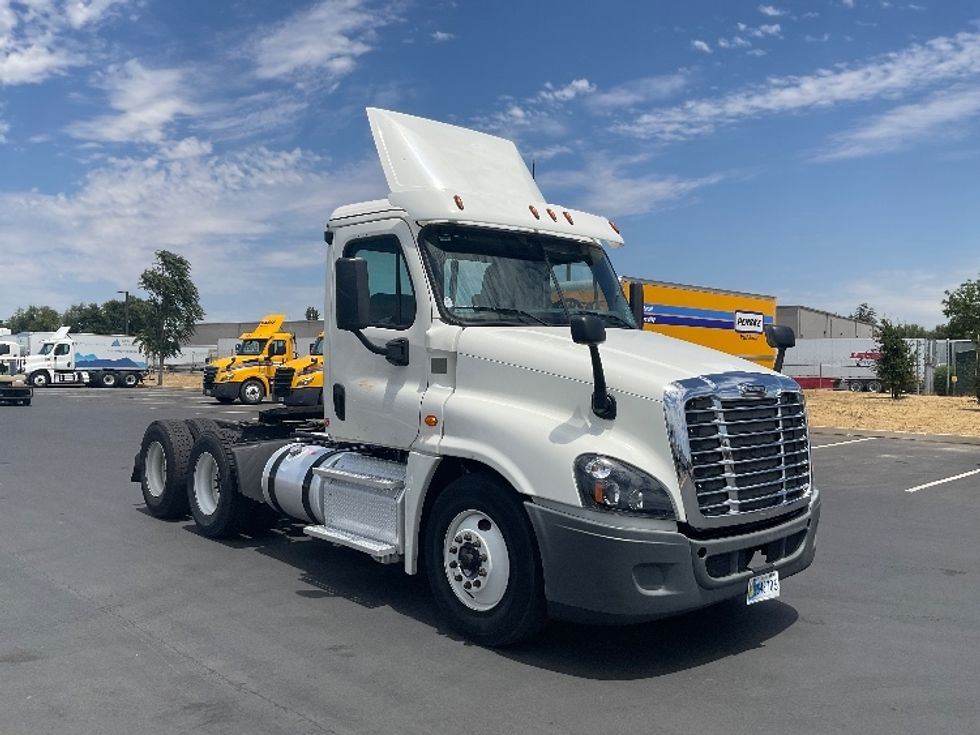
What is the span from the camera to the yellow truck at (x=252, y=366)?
32.7 metres

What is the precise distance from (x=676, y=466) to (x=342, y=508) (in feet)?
→ 8.90

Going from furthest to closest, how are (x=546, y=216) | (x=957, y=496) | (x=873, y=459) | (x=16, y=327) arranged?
(x=16, y=327) → (x=873, y=459) → (x=957, y=496) → (x=546, y=216)

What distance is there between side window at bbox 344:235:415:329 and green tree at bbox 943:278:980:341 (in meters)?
62.6

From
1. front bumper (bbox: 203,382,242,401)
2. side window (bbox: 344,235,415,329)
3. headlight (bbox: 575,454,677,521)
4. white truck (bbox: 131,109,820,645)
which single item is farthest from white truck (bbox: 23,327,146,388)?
headlight (bbox: 575,454,677,521)

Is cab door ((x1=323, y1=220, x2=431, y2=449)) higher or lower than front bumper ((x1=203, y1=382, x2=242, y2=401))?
higher

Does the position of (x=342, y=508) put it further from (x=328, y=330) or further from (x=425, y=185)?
(x=425, y=185)

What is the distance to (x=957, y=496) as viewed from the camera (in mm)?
11789

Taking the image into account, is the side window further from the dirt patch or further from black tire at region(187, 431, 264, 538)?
the dirt patch

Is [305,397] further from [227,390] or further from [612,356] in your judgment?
[227,390]

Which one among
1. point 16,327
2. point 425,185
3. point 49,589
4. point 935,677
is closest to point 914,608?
point 935,677

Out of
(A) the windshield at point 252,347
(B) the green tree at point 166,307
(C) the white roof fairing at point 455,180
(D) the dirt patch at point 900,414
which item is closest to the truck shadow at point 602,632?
(C) the white roof fairing at point 455,180

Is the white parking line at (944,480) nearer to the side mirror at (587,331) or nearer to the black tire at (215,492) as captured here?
the black tire at (215,492)

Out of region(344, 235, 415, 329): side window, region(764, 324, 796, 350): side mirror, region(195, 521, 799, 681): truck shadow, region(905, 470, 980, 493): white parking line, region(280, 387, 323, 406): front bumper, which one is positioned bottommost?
region(905, 470, 980, 493): white parking line

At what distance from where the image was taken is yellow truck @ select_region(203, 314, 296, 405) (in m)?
32.7
